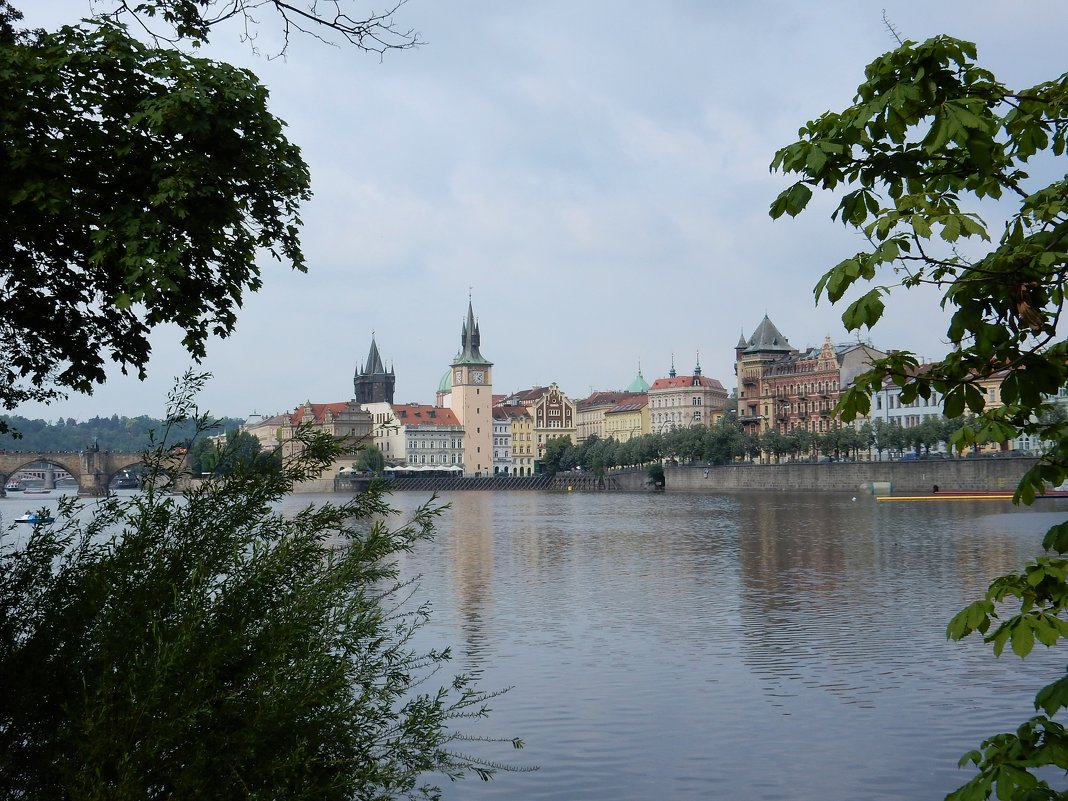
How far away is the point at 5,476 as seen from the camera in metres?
153

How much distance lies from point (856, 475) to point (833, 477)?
3.66m

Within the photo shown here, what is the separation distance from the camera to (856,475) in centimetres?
11150

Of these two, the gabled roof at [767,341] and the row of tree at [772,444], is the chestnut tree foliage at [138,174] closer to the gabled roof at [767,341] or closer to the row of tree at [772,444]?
the row of tree at [772,444]

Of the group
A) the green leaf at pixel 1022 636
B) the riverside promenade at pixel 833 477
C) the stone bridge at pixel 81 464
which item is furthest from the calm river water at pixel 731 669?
the stone bridge at pixel 81 464

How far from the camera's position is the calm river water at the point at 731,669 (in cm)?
1365

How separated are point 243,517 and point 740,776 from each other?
6.85 metres

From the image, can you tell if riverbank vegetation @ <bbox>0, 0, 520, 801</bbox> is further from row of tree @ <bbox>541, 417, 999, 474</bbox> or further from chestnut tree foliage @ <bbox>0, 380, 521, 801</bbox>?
row of tree @ <bbox>541, 417, 999, 474</bbox>

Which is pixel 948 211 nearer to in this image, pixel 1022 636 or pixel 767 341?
pixel 1022 636

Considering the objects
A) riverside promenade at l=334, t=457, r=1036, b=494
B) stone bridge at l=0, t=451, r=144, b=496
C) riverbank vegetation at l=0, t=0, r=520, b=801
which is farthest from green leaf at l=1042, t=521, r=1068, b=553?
stone bridge at l=0, t=451, r=144, b=496

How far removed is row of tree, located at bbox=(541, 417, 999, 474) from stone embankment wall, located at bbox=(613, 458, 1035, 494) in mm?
2739

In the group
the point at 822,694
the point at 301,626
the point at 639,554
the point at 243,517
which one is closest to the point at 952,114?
the point at 301,626

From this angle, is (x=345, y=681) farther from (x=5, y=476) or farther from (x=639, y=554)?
(x=5, y=476)

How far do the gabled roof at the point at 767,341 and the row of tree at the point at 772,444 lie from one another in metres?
9.91

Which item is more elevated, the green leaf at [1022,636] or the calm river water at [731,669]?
the green leaf at [1022,636]
